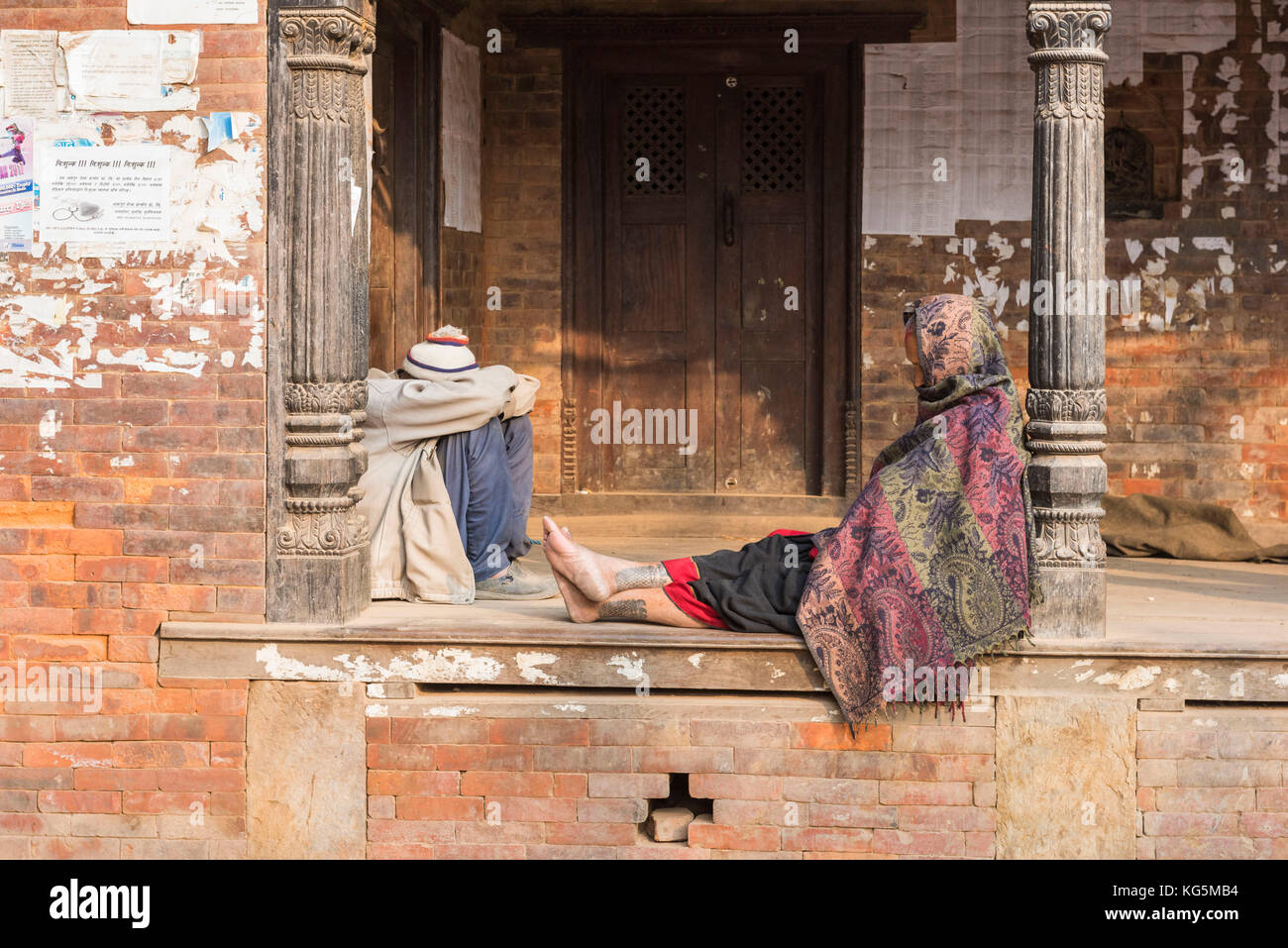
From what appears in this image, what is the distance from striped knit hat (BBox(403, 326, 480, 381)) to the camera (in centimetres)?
578

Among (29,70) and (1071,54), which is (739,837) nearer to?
(1071,54)

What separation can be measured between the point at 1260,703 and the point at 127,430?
12.6 ft

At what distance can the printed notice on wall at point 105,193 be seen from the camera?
5.03 m

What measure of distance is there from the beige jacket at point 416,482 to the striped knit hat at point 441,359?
0.04 meters

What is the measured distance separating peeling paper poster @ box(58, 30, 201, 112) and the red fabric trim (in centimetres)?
223

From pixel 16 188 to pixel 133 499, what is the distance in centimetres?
112

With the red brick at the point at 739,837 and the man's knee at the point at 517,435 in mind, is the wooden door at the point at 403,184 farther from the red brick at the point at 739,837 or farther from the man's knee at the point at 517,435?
the red brick at the point at 739,837

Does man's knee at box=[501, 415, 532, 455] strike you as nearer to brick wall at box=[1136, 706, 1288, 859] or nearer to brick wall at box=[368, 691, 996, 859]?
brick wall at box=[368, 691, 996, 859]

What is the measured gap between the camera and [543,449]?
8.62m

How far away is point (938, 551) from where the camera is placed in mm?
4746

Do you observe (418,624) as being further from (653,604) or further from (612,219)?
(612,219)

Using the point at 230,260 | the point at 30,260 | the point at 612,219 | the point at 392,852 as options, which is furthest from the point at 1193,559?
the point at 30,260

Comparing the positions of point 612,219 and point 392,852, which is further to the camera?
point 612,219

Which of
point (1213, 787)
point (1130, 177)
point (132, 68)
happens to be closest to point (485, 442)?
point (132, 68)
